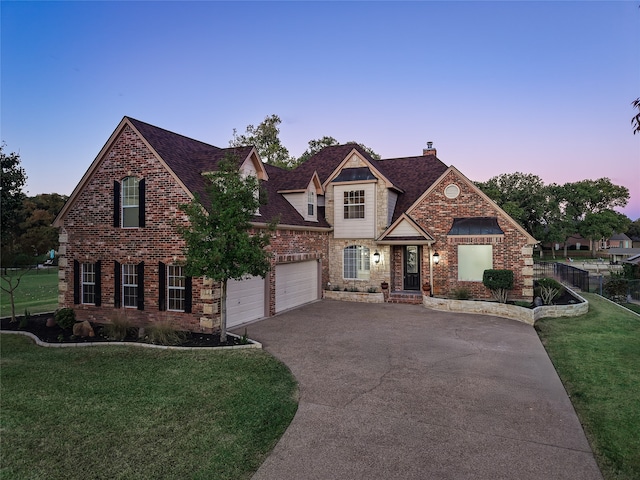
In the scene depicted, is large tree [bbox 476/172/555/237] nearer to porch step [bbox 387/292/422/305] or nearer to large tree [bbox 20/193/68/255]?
porch step [bbox 387/292/422/305]

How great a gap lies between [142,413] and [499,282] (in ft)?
50.9

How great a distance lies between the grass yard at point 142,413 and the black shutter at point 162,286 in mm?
3001

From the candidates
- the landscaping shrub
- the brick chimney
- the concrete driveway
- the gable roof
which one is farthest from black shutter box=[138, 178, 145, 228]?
the brick chimney

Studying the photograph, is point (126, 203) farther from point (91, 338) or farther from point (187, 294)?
point (91, 338)

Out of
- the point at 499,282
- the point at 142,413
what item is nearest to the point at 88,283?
the point at 142,413

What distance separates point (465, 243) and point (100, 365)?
15.9 m

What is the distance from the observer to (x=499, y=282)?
55.0ft

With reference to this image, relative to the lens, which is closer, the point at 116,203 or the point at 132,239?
the point at 132,239

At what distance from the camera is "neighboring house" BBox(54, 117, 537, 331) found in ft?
42.8

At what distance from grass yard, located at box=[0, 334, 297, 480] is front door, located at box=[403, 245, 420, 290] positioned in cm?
1207

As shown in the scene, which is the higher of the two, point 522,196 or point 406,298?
Answer: point 522,196

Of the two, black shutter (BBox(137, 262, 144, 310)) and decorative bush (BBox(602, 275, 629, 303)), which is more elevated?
black shutter (BBox(137, 262, 144, 310))

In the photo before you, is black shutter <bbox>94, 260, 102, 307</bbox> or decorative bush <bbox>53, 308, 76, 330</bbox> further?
black shutter <bbox>94, 260, 102, 307</bbox>

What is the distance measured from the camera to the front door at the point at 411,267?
20.0m
